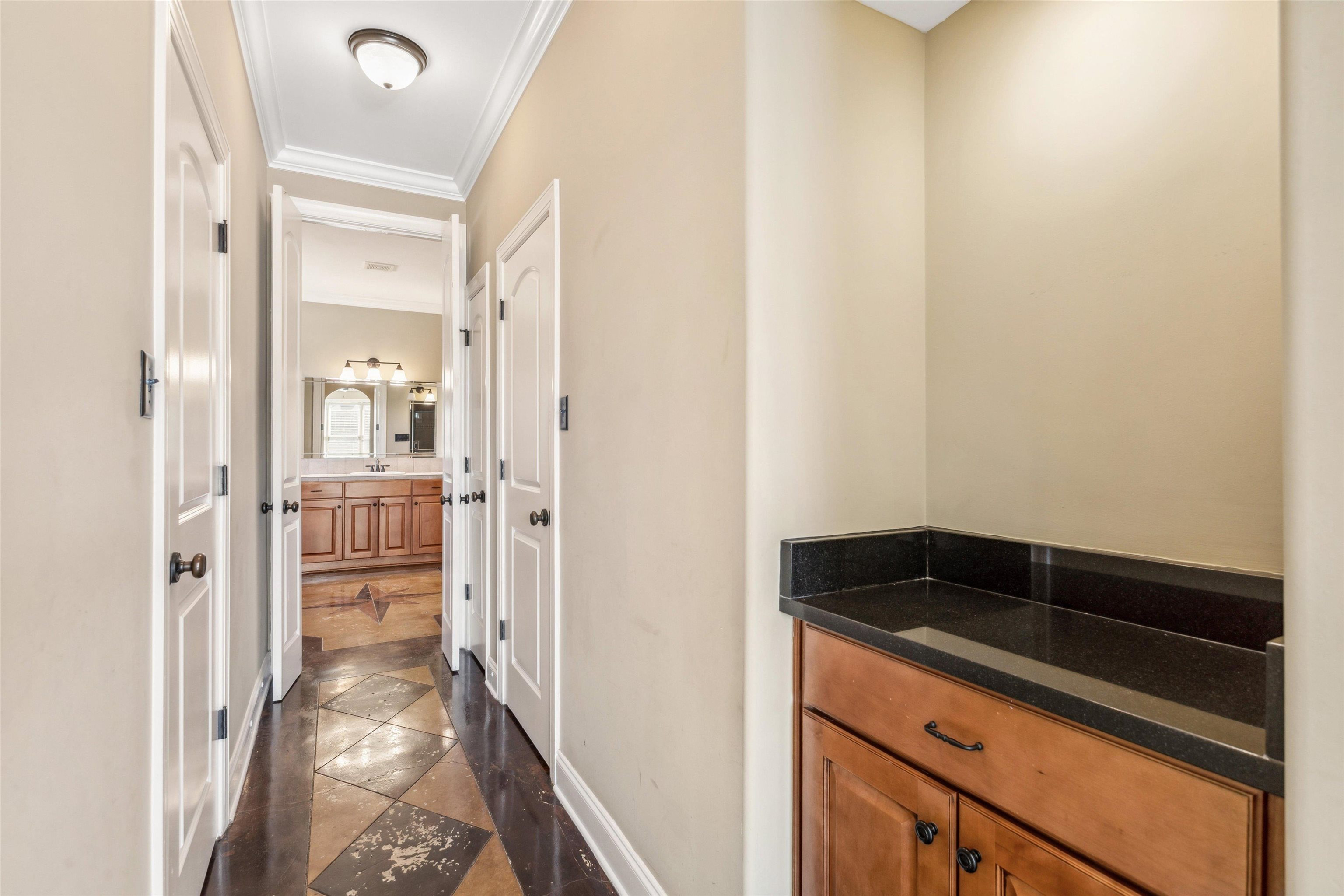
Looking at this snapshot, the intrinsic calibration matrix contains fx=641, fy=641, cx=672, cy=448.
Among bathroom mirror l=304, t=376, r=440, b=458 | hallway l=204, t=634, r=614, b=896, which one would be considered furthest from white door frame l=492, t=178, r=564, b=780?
bathroom mirror l=304, t=376, r=440, b=458

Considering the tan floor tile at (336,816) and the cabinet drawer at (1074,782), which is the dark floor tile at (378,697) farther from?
the cabinet drawer at (1074,782)

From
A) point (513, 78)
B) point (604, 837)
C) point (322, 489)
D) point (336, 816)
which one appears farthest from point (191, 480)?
point (322, 489)

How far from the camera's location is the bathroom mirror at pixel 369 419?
6.78 m

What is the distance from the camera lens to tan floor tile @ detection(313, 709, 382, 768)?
8.17 ft

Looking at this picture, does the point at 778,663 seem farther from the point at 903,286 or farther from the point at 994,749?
the point at 903,286

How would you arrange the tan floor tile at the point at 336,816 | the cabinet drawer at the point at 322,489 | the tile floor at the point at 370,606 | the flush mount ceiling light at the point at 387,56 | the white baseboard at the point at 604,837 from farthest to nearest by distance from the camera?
the cabinet drawer at the point at 322,489, the tile floor at the point at 370,606, the flush mount ceiling light at the point at 387,56, the tan floor tile at the point at 336,816, the white baseboard at the point at 604,837

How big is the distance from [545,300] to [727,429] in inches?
50.9

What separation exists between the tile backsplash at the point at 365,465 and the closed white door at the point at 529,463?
158 inches

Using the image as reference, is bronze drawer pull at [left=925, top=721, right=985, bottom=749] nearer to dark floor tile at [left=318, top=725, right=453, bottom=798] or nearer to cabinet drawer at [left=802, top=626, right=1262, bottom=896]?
cabinet drawer at [left=802, top=626, right=1262, bottom=896]

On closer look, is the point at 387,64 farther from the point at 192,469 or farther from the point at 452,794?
the point at 452,794

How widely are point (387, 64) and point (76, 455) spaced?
7.37 feet

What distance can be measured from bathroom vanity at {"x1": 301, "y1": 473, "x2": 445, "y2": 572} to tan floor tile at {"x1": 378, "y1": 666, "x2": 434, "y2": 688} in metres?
2.55

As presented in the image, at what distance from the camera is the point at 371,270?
226 inches

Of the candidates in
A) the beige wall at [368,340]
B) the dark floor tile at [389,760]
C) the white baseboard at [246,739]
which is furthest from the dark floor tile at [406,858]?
the beige wall at [368,340]
